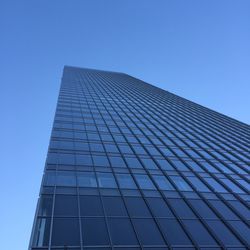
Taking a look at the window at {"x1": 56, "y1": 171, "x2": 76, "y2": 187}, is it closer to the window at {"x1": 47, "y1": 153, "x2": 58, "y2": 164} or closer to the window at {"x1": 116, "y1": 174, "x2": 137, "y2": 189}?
the window at {"x1": 47, "y1": 153, "x2": 58, "y2": 164}

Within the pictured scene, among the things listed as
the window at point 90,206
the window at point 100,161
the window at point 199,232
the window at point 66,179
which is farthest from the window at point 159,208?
the window at point 100,161

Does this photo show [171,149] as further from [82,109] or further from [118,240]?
[118,240]

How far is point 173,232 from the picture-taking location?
17703mm

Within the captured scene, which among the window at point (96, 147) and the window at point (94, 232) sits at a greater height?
the window at point (96, 147)

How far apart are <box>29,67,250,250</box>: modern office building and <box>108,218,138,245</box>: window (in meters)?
0.03

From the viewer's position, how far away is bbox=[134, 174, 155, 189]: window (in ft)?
77.4

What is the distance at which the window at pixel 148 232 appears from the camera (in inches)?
653

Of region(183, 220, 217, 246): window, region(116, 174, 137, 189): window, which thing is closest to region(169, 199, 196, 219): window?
region(183, 220, 217, 246): window

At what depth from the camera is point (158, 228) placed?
17.8 metres

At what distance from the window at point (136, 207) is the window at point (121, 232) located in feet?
3.60

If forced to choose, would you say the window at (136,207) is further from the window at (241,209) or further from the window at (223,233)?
the window at (241,209)

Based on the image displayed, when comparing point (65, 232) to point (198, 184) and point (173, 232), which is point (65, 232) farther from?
point (198, 184)

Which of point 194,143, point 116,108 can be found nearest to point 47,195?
point 194,143

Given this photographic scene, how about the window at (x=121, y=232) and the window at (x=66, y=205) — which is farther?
the window at (x=66, y=205)
